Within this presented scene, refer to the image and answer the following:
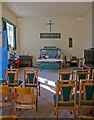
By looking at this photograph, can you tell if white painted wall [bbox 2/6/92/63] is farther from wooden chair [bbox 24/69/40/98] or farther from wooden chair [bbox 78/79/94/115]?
wooden chair [bbox 78/79/94/115]

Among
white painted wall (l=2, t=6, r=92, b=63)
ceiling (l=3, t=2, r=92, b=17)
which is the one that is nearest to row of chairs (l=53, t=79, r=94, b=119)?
ceiling (l=3, t=2, r=92, b=17)

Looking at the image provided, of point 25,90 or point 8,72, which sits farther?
point 8,72

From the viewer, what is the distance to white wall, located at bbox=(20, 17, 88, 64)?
1265 cm

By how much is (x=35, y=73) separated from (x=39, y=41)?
8125mm

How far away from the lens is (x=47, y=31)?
500 inches

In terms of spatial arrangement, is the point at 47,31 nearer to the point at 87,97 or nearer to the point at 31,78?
the point at 31,78

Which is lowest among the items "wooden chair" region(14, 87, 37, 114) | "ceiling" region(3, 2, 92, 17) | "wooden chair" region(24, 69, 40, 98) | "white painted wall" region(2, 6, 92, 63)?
"wooden chair" region(14, 87, 37, 114)

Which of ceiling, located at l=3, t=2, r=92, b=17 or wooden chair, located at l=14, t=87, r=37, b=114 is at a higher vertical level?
ceiling, located at l=3, t=2, r=92, b=17

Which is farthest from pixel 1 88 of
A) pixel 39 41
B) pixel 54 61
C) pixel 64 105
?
pixel 39 41

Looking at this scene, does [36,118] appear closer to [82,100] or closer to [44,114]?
[44,114]

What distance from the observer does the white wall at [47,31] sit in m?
12.7

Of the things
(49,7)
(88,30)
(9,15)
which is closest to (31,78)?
(49,7)

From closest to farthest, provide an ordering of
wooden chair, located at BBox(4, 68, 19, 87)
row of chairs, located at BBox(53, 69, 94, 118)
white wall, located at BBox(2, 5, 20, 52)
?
row of chairs, located at BBox(53, 69, 94, 118) < wooden chair, located at BBox(4, 68, 19, 87) < white wall, located at BBox(2, 5, 20, 52)

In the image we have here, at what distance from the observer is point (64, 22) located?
1264cm
